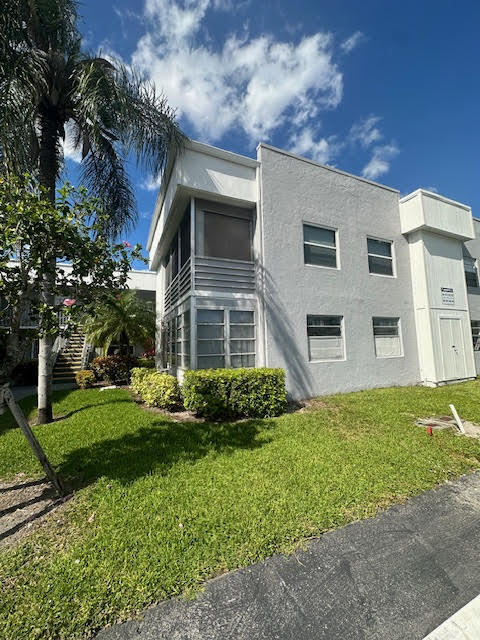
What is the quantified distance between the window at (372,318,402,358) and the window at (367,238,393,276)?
205cm

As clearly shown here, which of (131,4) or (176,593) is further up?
(131,4)

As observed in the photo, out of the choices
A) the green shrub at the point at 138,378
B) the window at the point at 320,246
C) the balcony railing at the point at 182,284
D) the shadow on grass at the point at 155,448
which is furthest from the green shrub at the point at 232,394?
the window at the point at 320,246

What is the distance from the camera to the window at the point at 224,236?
8.90 m

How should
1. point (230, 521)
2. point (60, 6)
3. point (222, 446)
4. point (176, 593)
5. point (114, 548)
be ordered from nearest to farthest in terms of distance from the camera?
point (176, 593)
point (114, 548)
point (230, 521)
point (222, 446)
point (60, 6)

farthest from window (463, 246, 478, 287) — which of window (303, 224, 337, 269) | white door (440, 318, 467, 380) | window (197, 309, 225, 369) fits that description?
window (197, 309, 225, 369)

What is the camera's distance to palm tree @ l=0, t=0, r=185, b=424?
638 centimetres

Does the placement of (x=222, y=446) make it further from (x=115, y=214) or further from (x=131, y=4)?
(x=131, y=4)

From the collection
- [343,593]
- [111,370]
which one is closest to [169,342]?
[111,370]

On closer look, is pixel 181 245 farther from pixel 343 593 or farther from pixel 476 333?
pixel 476 333

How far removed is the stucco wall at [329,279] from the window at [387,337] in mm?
250

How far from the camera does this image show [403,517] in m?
3.22

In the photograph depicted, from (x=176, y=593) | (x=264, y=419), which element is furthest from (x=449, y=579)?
(x=264, y=419)

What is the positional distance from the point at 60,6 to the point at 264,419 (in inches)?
459

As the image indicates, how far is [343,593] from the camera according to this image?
2.26 meters
